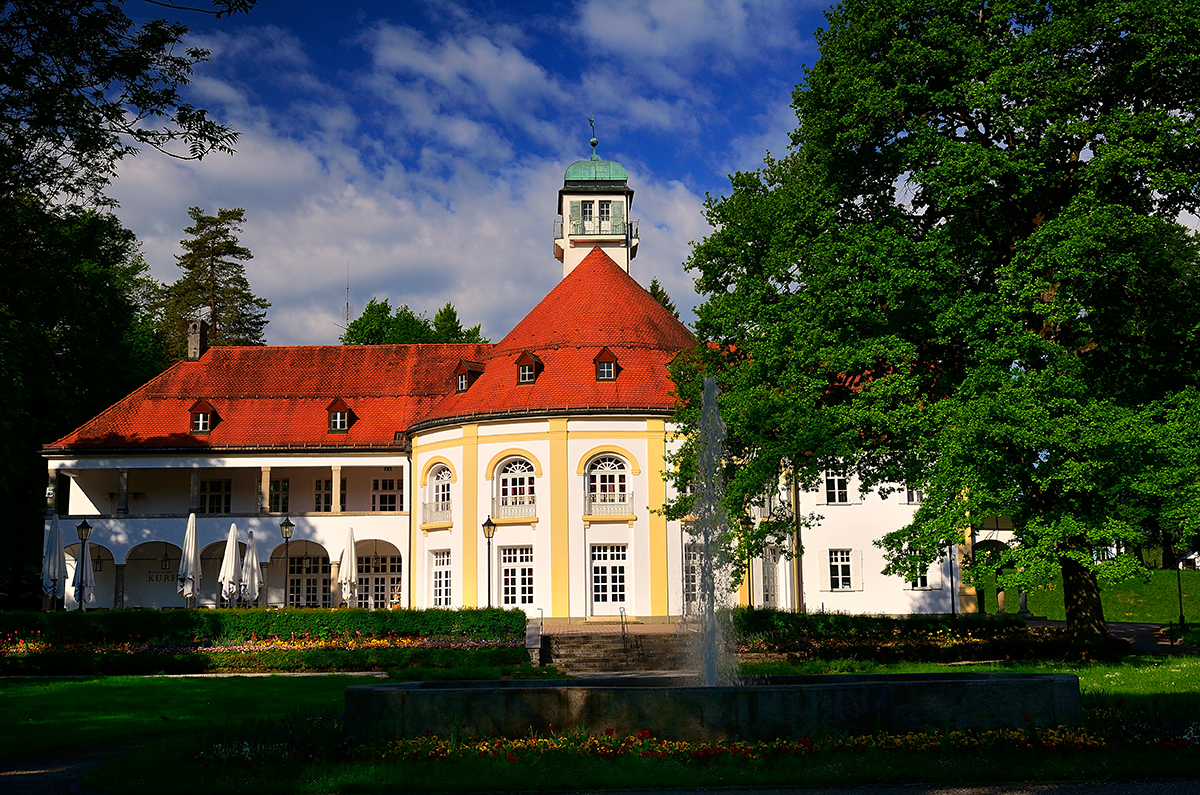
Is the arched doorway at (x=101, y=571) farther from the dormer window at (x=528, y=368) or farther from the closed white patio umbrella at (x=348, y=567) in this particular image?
the dormer window at (x=528, y=368)

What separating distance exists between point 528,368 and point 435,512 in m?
6.22

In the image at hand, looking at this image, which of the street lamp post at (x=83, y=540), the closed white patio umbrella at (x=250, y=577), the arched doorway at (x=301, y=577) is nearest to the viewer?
the street lamp post at (x=83, y=540)

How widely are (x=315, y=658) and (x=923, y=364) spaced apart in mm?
16083

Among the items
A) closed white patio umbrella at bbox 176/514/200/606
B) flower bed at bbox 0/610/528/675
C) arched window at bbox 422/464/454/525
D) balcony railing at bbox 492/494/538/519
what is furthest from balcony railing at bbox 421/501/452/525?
flower bed at bbox 0/610/528/675

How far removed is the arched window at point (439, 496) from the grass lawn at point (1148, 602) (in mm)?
24397

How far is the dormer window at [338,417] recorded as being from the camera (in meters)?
42.4

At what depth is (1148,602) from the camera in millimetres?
46406

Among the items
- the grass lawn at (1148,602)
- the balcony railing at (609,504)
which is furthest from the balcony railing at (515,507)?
the grass lawn at (1148,602)

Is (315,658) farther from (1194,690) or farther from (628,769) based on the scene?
(1194,690)

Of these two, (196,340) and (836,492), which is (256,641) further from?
(196,340)

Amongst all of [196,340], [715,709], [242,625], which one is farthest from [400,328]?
[715,709]

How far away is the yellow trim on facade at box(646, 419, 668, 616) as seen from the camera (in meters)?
34.3

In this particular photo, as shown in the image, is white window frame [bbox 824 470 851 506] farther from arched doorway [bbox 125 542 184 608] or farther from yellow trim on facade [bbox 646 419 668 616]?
arched doorway [bbox 125 542 184 608]

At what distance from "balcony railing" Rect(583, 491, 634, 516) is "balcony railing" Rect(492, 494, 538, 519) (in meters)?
1.81
